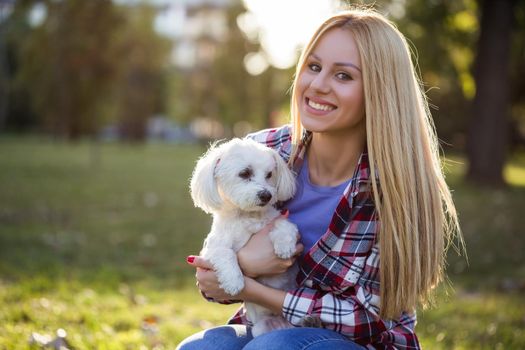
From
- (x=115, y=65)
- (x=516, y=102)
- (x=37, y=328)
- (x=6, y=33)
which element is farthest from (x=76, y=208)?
(x=6, y=33)

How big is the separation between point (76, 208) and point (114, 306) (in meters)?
4.77

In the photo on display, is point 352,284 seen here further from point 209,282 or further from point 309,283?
point 209,282

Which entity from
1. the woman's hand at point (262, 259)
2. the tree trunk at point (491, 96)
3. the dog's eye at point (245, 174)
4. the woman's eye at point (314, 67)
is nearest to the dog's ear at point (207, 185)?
the dog's eye at point (245, 174)

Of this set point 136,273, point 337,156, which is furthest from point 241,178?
point 136,273

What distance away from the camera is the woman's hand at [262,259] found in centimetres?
268

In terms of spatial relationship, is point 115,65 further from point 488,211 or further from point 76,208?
point 488,211

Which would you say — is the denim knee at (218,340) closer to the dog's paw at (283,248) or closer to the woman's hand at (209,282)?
the woman's hand at (209,282)

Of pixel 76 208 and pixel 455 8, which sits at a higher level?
pixel 455 8

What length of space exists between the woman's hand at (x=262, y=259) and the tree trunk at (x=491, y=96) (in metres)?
11.5

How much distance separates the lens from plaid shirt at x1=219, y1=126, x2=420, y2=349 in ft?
8.05

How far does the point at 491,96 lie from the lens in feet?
42.4

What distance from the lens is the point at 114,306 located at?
4422 mm

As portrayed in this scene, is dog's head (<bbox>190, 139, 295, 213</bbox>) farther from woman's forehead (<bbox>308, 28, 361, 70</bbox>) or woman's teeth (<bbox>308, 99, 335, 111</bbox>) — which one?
woman's forehead (<bbox>308, 28, 361, 70</bbox>)

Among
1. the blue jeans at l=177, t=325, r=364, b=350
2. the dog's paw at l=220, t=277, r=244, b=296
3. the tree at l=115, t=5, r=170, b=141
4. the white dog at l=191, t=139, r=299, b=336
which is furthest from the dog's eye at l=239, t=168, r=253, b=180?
the tree at l=115, t=5, r=170, b=141
